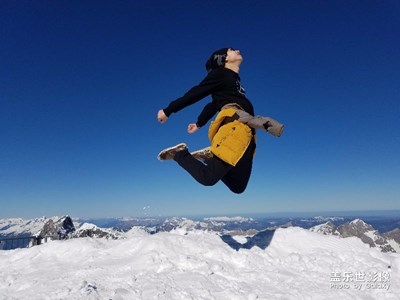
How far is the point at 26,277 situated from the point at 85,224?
2737cm

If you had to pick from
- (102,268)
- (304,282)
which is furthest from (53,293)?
(304,282)

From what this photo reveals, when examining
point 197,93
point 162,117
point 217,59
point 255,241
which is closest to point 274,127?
point 197,93

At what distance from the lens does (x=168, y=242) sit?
231 inches

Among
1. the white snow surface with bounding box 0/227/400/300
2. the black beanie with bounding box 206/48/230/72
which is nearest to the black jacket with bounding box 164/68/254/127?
the black beanie with bounding box 206/48/230/72

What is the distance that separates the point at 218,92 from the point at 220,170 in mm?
1408

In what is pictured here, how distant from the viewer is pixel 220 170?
463 centimetres

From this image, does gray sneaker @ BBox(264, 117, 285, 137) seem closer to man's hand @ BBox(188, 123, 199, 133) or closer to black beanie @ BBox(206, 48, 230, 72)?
black beanie @ BBox(206, 48, 230, 72)

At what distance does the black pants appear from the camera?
4629 millimetres

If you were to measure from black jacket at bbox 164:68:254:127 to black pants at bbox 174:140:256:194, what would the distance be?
2.49 feet

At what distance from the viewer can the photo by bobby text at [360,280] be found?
15.9ft

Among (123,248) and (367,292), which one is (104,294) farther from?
(367,292)

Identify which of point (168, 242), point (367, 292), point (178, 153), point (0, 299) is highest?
point (178, 153)

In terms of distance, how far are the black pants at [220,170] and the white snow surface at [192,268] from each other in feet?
4.74

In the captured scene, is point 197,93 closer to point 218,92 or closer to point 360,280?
point 218,92
